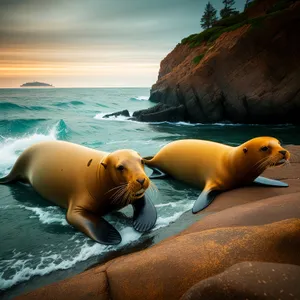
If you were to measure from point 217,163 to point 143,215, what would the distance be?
1973 millimetres

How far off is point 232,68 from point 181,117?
4.86 m

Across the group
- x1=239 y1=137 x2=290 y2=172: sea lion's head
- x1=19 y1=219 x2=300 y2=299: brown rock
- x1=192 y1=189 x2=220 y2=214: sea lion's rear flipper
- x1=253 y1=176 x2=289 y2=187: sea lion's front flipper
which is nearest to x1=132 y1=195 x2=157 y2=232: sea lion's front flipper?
x1=192 y1=189 x2=220 y2=214: sea lion's rear flipper

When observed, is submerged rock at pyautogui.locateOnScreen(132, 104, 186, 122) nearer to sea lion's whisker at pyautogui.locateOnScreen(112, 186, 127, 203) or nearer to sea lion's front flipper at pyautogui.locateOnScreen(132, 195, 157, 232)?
sea lion's front flipper at pyautogui.locateOnScreen(132, 195, 157, 232)

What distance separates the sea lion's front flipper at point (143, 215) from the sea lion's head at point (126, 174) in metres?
0.18

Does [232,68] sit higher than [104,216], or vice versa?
[232,68]

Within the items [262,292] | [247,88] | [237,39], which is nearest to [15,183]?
[262,292]

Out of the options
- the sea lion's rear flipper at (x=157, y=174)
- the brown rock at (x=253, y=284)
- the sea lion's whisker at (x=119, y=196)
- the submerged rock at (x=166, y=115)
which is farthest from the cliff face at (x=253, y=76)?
the brown rock at (x=253, y=284)

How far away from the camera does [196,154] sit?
5879mm

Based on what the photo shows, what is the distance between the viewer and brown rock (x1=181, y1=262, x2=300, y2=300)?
4.77 feet

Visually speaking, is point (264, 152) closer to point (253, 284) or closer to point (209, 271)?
point (209, 271)

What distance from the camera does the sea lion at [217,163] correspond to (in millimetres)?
4680

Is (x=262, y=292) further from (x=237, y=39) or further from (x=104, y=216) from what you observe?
(x=237, y=39)

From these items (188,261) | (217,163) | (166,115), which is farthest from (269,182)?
(166,115)

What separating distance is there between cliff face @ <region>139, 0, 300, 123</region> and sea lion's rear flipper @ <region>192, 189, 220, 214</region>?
14024 mm
